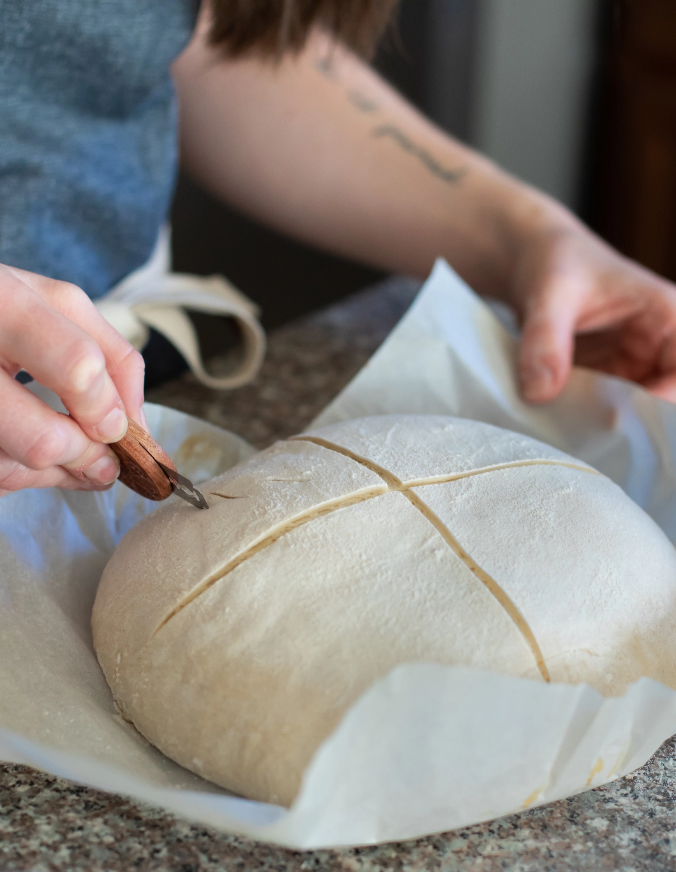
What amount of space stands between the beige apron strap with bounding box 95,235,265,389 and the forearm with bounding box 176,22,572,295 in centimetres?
30

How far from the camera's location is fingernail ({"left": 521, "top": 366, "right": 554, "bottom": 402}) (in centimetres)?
114

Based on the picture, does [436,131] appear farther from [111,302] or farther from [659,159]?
[659,159]

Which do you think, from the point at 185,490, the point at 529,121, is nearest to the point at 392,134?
the point at 185,490

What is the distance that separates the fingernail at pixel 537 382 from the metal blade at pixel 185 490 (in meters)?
0.56

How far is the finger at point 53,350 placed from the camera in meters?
0.61

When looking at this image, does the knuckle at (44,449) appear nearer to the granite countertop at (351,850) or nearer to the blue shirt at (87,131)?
the granite countertop at (351,850)

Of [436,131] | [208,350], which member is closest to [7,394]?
[436,131]

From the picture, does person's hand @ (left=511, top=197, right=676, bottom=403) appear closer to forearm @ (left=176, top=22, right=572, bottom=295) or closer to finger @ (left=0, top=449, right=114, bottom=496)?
forearm @ (left=176, top=22, right=572, bottom=295)

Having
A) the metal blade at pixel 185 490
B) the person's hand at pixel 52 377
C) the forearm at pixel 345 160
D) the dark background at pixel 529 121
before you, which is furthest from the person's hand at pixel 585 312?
the dark background at pixel 529 121

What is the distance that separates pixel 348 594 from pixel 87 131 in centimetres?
84

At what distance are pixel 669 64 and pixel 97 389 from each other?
2577 mm

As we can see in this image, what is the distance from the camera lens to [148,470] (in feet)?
2.44

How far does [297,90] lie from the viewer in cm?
153

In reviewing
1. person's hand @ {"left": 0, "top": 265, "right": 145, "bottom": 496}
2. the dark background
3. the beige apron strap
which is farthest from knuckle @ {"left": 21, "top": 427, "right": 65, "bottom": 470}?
the dark background
